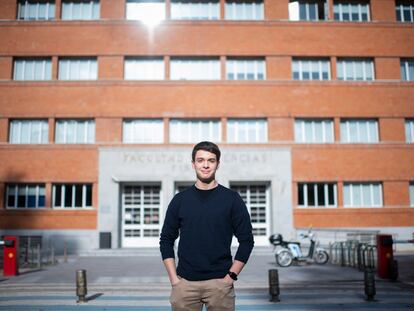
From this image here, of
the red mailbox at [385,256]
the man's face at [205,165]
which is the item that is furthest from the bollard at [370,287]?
the man's face at [205,165]

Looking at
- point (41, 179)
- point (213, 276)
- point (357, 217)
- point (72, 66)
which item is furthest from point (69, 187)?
point (213, 276)

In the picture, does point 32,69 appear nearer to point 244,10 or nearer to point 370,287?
point 244,10

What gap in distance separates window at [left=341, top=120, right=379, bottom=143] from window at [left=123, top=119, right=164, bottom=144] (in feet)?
35.1

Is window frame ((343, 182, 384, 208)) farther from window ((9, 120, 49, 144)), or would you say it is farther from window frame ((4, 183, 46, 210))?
window ((9, 120, 49, 144))

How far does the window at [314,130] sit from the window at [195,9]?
27.1 feet

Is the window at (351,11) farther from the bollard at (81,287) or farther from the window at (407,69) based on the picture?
the bollard at (81,287)

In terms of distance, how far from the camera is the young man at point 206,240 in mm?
3549

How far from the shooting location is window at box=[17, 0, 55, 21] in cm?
2564

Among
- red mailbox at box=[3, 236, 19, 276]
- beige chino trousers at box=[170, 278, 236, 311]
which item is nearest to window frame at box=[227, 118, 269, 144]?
red mailbox at box=[3, 236, 19, 276]

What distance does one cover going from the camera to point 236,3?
2612 cm

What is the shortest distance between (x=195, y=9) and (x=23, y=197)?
14.8 m

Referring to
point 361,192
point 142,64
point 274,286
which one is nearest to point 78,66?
point 142,64

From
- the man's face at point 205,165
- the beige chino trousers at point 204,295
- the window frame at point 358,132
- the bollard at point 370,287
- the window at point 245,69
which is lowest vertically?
the bollard at point 370,287

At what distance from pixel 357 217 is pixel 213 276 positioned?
73.4 feet
